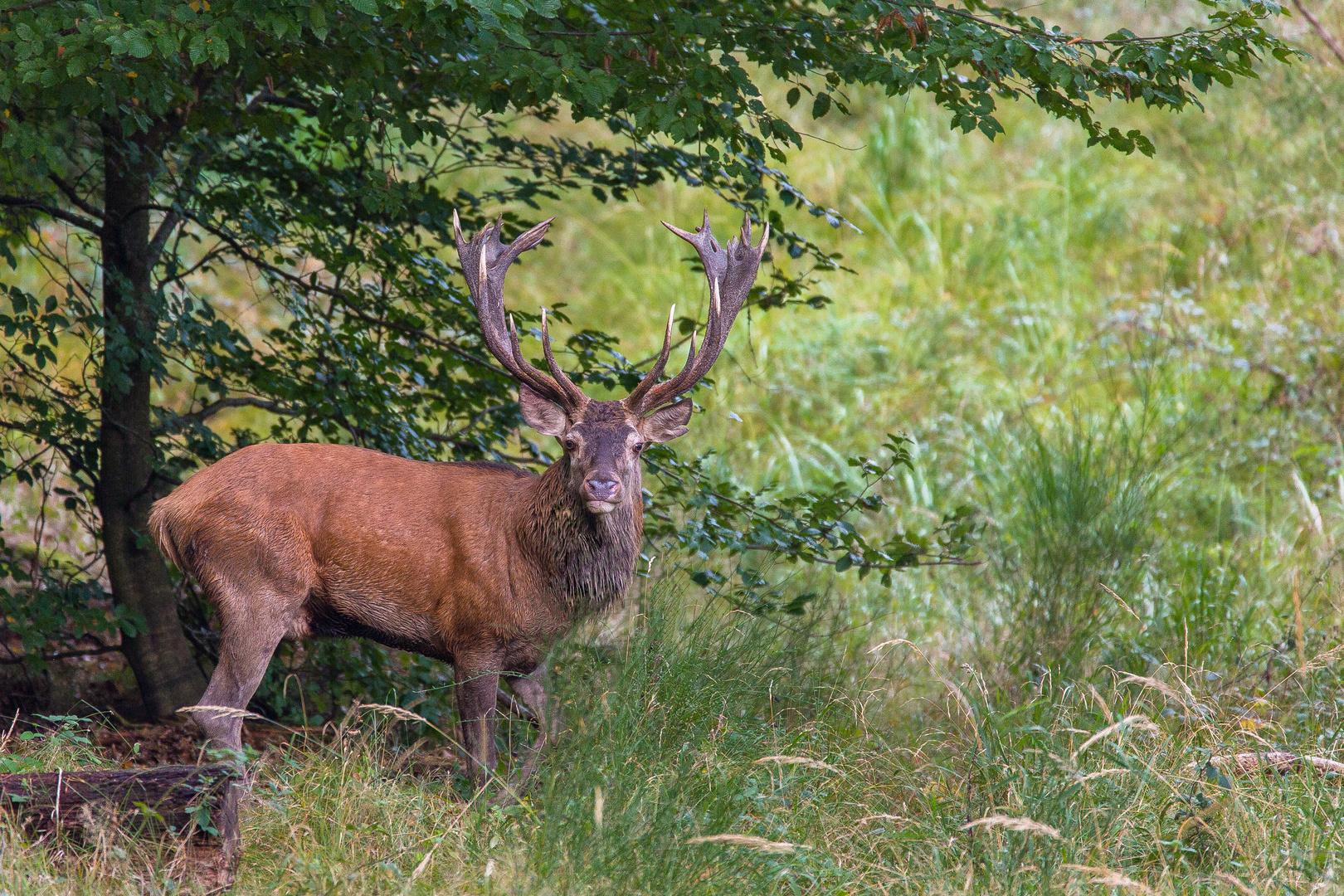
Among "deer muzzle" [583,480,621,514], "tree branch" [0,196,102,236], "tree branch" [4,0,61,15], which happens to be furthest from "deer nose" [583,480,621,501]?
"tree branch" [0,196,102,236]

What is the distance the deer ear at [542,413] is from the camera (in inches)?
206

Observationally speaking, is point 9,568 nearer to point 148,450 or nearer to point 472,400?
point 148,450

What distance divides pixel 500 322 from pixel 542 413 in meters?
0.40

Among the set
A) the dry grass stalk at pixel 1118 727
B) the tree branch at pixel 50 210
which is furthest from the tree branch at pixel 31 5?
the dry grass stalk at pixel 1118 727

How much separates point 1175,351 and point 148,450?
8.05m

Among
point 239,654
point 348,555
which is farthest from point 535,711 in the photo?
point 239,654

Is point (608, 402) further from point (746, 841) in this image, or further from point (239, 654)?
point (746, 841)

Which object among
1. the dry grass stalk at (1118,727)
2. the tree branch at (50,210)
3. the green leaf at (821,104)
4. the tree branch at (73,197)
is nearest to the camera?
the dry grass stalk at (1118,727)

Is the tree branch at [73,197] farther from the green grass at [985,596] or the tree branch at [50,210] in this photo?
the green grass at [985,596]

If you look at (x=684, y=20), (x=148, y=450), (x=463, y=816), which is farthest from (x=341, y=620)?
(x=684, y=20)

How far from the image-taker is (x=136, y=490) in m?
6.27

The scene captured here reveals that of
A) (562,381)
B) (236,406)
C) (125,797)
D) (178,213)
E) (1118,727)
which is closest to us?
(1118,727)

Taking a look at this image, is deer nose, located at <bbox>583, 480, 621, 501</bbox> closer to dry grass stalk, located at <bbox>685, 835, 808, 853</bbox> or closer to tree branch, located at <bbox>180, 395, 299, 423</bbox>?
dry grass stalk, located at <bbox>685, 835, 808, 853</bbox>

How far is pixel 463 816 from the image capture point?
4.11 meters
